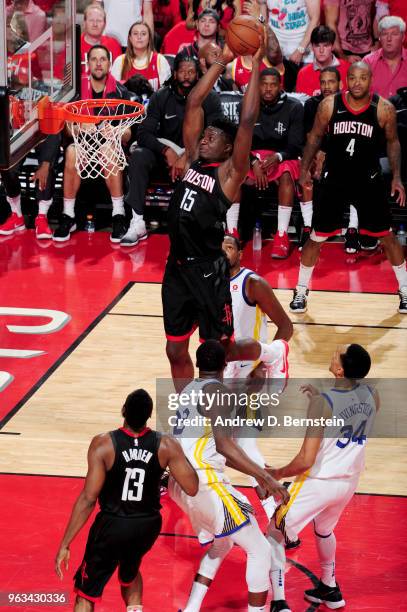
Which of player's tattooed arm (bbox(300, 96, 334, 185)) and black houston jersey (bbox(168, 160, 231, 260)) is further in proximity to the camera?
player's tattooed arm (bbox(300, 96, 334, 185))

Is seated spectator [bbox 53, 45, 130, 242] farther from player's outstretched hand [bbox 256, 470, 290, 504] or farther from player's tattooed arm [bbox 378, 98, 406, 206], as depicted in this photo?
player's outstretched hand [bbox 256, 470, 290, 504]

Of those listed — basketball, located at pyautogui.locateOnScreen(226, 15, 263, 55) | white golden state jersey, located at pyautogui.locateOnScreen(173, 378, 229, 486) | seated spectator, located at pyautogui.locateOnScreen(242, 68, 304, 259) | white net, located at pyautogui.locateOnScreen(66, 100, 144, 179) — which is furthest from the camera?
seated spectator, located at pyautogui.locateOnScreen(242, 68, 304, 259)

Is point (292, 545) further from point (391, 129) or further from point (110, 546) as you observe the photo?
point (391, 129)

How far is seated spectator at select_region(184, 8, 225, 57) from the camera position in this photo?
38.9 ft

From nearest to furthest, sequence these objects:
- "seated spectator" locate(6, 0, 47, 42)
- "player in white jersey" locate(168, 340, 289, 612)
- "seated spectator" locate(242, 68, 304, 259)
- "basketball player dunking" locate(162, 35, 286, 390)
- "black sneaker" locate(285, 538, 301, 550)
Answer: "player in white jersey" locate(168, 340, 289, 612) < "black sneaker" locate(285, 538, 301, 550) < "basketball player dunking" locate(162, 35, 286, 390) < "seated spectator" locate(6, 0, 47, 42) < "seated spectator" locate(242, 68, 304, 259)

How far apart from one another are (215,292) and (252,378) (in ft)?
2.02

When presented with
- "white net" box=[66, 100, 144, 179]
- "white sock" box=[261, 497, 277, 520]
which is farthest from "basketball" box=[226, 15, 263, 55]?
"white sock" box=[261, 497, 277, 520]

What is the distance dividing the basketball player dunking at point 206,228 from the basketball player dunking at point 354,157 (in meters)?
2.55

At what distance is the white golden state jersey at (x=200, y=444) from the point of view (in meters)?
5.31

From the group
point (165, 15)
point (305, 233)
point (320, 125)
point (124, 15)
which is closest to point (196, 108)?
point (320, 125)

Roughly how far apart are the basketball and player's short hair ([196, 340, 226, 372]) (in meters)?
2.42

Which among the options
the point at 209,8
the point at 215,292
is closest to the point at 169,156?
the point at 209,8

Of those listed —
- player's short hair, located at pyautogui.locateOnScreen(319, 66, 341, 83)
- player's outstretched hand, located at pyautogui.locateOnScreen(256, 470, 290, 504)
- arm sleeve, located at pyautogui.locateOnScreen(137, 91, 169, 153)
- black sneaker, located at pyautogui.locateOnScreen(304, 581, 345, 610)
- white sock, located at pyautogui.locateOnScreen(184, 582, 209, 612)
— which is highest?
player's short hair, located at pyautogui.locateOnScreen(319, 66, 341, 83)

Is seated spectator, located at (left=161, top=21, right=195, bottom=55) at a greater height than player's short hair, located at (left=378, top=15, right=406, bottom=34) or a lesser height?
lesser
